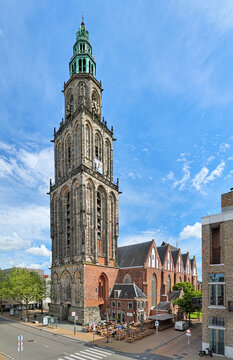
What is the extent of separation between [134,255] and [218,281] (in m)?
30.6

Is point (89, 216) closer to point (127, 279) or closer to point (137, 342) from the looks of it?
point (127, 279)

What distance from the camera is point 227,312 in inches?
1009

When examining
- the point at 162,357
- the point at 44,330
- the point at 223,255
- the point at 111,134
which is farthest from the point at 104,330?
the point at 111,134

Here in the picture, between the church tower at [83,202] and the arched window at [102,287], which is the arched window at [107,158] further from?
the arched window at [102,287]

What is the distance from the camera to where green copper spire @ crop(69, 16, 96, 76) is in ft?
198

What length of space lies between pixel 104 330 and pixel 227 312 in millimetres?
19031

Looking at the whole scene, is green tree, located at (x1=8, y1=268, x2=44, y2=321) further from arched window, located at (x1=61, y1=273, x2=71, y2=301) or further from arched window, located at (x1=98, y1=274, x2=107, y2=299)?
arched window, located at (x1=98, y1=274, x2=107, y2=299)

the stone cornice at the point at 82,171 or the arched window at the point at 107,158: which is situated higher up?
the arched window at the point at 107,158

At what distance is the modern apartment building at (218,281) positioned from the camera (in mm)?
25688

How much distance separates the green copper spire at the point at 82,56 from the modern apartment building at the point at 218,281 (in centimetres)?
4776

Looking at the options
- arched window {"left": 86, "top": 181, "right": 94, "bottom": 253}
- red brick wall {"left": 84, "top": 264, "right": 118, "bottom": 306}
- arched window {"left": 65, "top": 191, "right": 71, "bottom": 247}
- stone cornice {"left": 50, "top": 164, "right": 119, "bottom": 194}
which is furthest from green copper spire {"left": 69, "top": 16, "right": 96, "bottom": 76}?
red brick wall {"left": 84, "top": 264, "right": 118, "bottom": 306}

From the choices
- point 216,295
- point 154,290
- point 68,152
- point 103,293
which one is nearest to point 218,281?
point 216,295

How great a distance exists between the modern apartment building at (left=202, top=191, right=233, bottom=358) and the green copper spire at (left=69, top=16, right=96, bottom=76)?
47756 mm

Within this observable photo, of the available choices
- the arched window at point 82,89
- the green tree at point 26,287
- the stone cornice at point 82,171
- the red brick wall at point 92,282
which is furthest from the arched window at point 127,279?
the arched window at point 82,89
